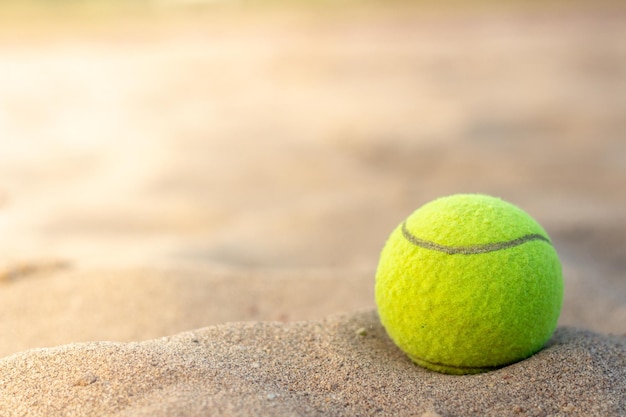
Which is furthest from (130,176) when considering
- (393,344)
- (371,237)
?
(393,344)

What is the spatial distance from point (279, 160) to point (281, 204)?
80 cm

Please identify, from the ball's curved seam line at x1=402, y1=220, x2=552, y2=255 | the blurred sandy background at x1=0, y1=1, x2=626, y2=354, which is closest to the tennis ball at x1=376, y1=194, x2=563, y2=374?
the ball's curved seam line at x1=402, y1=220, x2=552, y2=255

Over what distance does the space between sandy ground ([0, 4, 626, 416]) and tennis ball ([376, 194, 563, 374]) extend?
6 centimetres

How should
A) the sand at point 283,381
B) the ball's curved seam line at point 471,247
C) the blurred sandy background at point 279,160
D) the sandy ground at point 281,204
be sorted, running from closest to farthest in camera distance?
the sand at point 283,381, the sandy ground at point 281,204, the ball's curved seam line at point 471,247, the blurred sandy background at point 279,160

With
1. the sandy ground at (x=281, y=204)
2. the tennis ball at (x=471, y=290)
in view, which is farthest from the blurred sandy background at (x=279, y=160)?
the tennis ball at (x=471, y=290)

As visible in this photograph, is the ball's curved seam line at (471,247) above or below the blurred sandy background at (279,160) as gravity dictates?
above

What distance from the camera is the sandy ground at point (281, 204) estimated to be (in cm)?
148

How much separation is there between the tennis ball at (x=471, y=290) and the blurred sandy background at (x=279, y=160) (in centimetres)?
67

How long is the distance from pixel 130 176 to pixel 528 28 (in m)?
6.67

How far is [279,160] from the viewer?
447cm

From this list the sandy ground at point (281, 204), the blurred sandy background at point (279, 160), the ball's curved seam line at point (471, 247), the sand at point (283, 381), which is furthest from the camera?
the blurred sandy background at point (279, 160)

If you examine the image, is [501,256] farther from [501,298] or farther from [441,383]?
[441,383]

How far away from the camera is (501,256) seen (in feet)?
5.20

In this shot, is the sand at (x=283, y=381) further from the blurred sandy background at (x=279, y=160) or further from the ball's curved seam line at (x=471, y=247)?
the blurred sandy background at (x=279, y=160)
